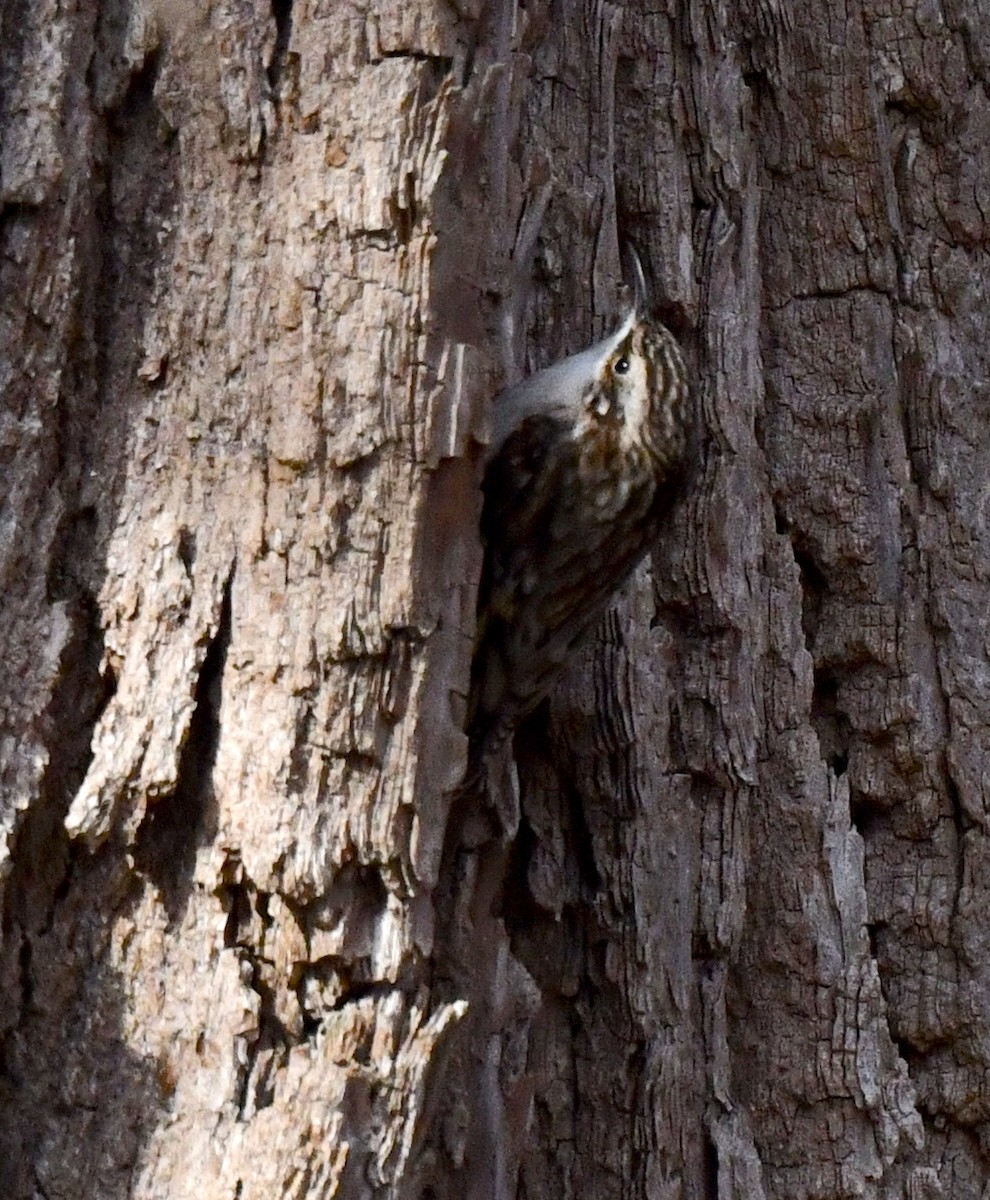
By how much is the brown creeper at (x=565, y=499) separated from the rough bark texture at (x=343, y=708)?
10 cm

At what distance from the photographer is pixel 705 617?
8.71 ft

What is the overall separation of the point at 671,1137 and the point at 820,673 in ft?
2.59

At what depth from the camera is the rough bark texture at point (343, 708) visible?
204cm

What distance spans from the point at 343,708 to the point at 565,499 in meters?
0.57

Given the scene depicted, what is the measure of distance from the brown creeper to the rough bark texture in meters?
0.10

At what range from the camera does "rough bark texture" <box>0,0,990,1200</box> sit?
6.68 ft

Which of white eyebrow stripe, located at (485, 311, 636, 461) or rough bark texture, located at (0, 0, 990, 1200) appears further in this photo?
white eyebrow stripe, located at (485, 311, 636, 461)

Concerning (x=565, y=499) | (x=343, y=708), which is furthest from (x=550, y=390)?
(x=343, y=708)

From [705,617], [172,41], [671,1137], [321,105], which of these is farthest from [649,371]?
[671,1137]

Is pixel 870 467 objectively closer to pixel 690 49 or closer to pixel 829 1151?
pixel 690 49

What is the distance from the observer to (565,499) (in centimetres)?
244

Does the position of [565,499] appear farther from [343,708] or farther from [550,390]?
[343,708]

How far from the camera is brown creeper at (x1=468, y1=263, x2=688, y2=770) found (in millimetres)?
2350

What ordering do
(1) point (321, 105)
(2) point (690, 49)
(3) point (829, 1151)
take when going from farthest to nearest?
1. (2) point (690, 49)
2. (3) point (829, 1151)
3. (1) point (321, 105)
